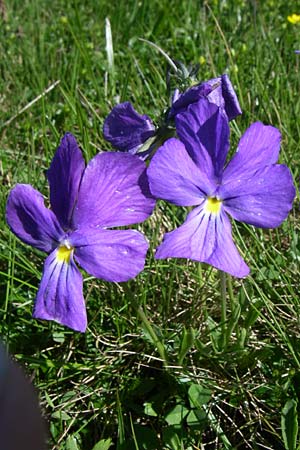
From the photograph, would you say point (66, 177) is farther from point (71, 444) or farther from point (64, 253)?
point (71, 444)

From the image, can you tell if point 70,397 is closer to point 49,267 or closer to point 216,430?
point 216,430

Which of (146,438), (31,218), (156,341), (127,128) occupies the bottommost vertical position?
(146,438)

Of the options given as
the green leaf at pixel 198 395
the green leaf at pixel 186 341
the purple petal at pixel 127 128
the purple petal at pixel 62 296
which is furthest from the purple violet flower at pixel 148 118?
the green leaf at pixel 198 395

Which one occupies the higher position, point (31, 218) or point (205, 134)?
point (205, 134)

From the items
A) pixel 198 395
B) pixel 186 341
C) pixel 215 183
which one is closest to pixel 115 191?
pixel 215 183

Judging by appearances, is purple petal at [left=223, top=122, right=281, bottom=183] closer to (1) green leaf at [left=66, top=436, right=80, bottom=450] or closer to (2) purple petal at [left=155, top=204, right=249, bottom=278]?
(2) purple petal at [left=155, top=204, right=249, bottom=278]

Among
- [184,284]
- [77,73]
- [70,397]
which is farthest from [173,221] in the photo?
[77,73]

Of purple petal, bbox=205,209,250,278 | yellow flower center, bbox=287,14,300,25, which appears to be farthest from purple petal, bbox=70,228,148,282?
yellow flower center, bbox=287,14,300,25
